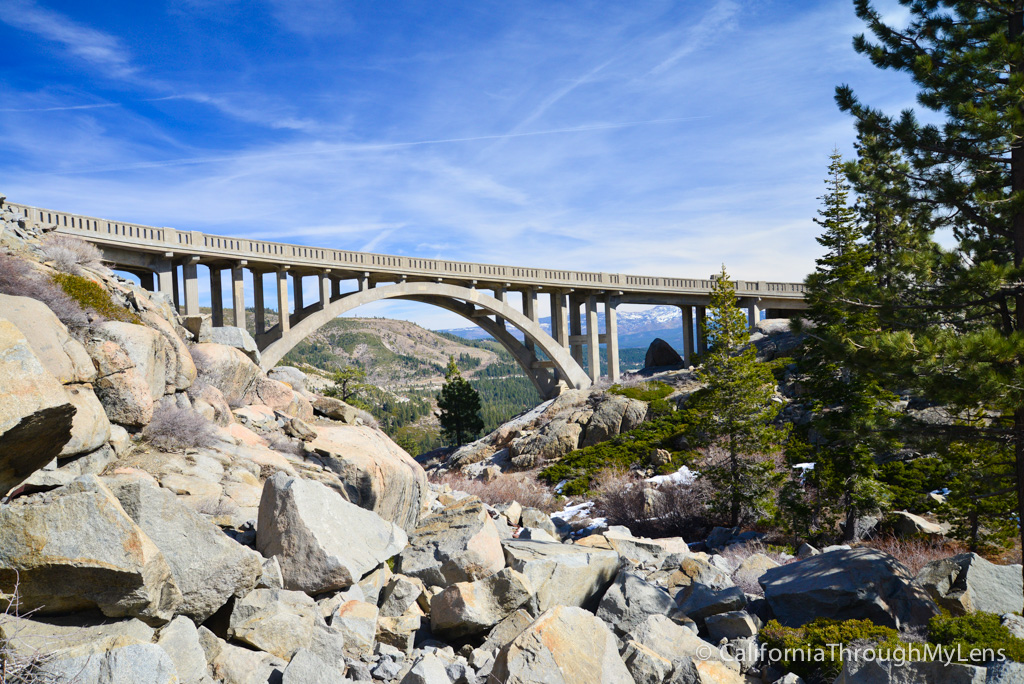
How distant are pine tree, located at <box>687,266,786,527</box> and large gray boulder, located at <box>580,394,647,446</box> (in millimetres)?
10394

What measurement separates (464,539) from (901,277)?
6.92m

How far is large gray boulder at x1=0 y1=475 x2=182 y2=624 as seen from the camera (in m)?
4.24

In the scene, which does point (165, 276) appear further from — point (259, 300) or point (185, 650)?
point (185, 650)

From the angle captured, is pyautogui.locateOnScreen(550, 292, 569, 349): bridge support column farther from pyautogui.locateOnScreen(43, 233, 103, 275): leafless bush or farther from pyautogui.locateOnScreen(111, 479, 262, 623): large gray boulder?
pyautogui.locateOnScreen(111, 479, 262, 623): large gray boulder

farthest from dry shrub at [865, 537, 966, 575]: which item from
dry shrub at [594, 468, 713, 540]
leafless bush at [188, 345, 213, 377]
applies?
leafless bush at [188, 345, 213, 377]

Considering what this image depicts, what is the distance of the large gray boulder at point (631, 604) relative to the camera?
22.3ft

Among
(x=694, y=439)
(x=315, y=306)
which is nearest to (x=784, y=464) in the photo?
(x=694, y=439)

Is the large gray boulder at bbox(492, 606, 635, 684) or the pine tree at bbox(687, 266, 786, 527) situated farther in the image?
the pine tree at bbox(687, 266, 786, 527)

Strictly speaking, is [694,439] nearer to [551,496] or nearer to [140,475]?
[551,496]

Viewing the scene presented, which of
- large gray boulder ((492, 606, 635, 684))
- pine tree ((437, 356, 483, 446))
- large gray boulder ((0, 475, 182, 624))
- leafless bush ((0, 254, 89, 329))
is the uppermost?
leafless bush ((0, 254, 89, 329))

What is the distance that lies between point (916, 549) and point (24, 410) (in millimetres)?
12545

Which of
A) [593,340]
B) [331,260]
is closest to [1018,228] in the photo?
[331,260]

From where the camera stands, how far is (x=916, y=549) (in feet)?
34.8

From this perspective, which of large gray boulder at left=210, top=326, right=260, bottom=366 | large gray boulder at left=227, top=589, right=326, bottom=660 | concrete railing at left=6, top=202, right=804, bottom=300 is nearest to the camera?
large gray boulder at left=227, top=589, right=326, bottom=660
